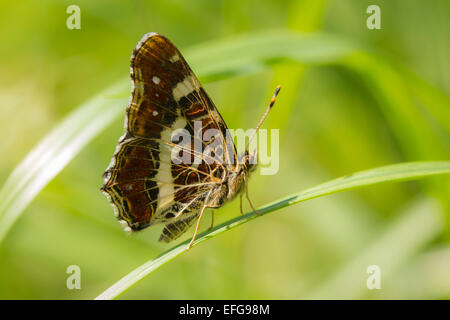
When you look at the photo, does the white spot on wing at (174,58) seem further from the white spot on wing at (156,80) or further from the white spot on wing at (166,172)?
the white spot on wing at (166,172)

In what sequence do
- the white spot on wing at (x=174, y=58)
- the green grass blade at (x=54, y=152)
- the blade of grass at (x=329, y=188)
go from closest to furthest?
1. the blade of grass at (x=329, y=188)
2. the green grass blade at (x=54, y=152)
3. the white spot on wing at (x=174, y=58)

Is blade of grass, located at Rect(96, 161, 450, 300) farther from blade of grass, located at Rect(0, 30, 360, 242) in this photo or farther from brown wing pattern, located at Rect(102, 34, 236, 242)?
blade of grass, located at Rect(0, 30, 360, 242)

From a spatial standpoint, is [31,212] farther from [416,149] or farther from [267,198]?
[416,149]

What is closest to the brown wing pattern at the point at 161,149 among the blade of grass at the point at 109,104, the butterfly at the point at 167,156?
the butterfly at the point at 167,156

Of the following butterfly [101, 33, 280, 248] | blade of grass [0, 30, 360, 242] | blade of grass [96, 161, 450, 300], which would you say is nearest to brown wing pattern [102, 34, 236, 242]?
butterfly [101, 33, 280, 248]

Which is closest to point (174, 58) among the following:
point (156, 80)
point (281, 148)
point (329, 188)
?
point (156, 80)

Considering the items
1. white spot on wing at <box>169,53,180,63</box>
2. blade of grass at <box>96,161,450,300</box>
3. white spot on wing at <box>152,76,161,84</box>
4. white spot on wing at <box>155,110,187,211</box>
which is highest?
white spot on wing at <box>169,53,180,63</box>

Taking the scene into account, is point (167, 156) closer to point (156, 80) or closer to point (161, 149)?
point (161, 149)

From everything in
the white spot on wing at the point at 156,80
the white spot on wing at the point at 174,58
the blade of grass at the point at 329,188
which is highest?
the white spot on wing at the point at 174,58
